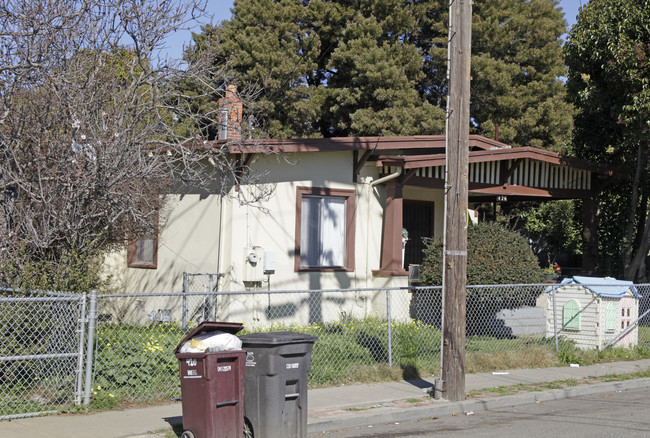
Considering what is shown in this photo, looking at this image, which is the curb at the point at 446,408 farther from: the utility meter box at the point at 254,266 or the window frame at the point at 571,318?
the utility meter box at the point at 254,266

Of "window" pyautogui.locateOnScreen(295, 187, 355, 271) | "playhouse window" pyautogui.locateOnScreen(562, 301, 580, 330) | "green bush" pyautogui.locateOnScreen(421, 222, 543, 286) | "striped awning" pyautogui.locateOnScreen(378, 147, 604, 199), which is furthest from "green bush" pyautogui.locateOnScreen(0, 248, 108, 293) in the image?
"playhouse window" pyautogui.locateOnScreen(562, 301, 580, 330)

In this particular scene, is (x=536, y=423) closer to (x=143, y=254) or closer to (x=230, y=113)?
(x=230, y=113)

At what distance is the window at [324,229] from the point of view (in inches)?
565

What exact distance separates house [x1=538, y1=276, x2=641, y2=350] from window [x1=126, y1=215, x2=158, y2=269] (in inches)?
314

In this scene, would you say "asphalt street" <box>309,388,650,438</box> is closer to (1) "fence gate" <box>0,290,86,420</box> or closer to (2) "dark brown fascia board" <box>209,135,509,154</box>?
(1) "fence gate" <box>0,290,86,420</box>

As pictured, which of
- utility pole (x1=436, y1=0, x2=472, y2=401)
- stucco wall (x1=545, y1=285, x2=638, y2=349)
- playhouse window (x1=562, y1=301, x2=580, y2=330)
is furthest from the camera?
playhouse window (x1=562, y1=301, x2=580, y2=330)

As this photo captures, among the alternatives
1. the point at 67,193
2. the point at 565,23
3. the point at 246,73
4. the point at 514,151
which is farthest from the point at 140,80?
the point at 565,23

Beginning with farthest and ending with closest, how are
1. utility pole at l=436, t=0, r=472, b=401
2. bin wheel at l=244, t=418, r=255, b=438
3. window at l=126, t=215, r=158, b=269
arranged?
window at l=126, t=215, r=158, b=269, utility pole at l=436, t=0, r=472, b=401, bin wheel at l=244, t=418, r=255, b=438

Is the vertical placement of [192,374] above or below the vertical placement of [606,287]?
below

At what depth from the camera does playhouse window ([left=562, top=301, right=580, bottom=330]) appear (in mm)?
13969

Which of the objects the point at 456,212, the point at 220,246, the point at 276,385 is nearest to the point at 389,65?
the point at 220,246

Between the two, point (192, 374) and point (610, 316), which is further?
point (610, 316)

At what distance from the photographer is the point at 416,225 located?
18125 mm

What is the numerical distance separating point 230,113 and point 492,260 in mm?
5865
